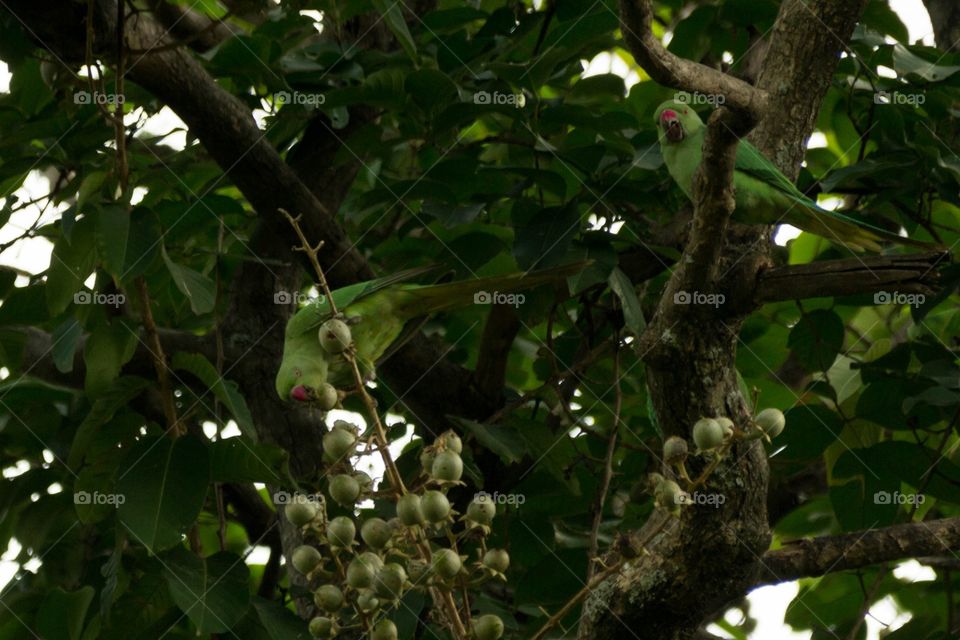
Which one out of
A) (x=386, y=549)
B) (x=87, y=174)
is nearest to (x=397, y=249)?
(x=87, y=174)

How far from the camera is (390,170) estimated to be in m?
4.14

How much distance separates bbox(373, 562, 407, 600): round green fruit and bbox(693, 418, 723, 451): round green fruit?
1.90 feet

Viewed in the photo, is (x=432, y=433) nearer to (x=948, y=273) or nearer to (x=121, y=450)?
(x=121, y=450)

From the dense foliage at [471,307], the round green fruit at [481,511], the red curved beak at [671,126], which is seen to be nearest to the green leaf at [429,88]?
the dense foliage at [471,307]

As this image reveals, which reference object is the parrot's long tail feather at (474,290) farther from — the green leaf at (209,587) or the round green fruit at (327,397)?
the round green fruit at (327,397)

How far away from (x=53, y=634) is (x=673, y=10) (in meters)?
2.98

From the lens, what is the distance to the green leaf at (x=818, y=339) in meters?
3.52

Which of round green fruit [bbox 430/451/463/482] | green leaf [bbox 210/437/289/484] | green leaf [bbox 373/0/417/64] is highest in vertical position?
green leaf [bbox 373/0/417/64]

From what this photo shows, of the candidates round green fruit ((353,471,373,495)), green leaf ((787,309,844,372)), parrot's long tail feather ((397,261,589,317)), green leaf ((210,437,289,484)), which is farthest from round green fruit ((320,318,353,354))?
green leaf ((787,309,844,372))

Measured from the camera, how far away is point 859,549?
8.75 feet

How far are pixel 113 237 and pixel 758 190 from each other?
173 centimetres

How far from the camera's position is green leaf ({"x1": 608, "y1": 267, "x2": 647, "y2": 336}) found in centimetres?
298

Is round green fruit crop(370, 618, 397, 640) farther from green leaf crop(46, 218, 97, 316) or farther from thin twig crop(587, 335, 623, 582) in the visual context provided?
green leaf crop(46, 218, 97, 316)

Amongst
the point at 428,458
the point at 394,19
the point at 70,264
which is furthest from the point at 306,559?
the point at 394,19
